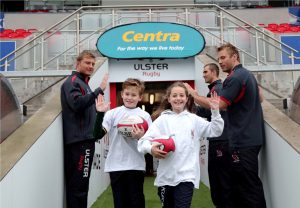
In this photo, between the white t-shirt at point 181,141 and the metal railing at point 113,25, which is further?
the metal railing at point 113,25

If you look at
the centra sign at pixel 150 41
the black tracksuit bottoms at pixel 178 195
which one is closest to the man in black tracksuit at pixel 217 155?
the black tracksuit bottoms at pixel 178 195

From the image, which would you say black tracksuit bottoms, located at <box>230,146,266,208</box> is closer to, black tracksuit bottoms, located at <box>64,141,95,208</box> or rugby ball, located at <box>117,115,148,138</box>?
rugby ball, located at <box>117,115,148,138</box>

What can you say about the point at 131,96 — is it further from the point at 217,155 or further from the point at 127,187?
the point at 217,155

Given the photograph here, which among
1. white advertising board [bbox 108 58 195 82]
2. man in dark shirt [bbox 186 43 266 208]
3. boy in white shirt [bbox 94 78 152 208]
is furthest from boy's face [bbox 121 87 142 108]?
white advertising board [bbox 108 58 195 82]

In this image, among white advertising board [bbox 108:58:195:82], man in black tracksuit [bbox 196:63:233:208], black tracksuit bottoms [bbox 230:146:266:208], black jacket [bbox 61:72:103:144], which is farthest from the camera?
white advertising board [bbox 108:58:195:82]

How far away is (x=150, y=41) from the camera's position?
8.55m

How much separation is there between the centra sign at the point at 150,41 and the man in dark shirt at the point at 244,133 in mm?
4785

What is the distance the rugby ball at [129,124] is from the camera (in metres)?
3.85

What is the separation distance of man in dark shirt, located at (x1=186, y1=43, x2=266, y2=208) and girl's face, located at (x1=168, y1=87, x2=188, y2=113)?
0.33 m

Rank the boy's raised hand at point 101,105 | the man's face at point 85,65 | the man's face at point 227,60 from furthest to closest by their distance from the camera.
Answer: the man's face at point 85,65 < the man's face at point 227,60 < the boy's raised hand at point 101,105

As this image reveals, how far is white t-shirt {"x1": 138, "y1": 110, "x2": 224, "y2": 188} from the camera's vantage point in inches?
133

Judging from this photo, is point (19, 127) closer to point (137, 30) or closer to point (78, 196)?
point (78, 196)

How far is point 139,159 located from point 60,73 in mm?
5202

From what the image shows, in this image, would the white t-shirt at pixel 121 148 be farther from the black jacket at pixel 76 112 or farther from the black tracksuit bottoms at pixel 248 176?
the black tracksuit bottoms at pixel 248 176
